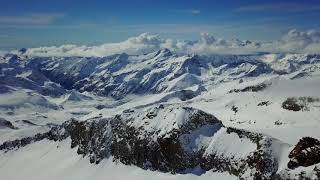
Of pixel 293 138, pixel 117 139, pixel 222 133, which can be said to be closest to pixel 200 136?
pixel 222 133

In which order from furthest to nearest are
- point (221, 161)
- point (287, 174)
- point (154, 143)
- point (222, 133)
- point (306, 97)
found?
point (306, 97)
point (154, 143)
point (222, 133)
point (221, 161)
point (287, 174)

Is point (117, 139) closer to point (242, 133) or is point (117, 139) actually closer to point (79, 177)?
point (79, 177)

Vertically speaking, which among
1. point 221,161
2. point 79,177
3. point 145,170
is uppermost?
point 221,161

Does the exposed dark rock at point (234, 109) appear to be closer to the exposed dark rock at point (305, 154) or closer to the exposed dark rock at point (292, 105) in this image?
the exposed dark rock at point (292, 105)

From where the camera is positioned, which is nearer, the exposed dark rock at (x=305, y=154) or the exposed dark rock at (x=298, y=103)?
the exposed dark rock at (x=305, y=154)

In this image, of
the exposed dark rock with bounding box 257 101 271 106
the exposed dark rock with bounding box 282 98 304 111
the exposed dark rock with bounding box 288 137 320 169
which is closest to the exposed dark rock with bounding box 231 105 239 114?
the exposed dark rock with bounding box 257 101 271 106

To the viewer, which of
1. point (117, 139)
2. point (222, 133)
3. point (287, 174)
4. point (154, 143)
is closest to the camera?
point (287, 174)

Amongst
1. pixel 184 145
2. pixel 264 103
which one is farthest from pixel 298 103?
pixel 184 145

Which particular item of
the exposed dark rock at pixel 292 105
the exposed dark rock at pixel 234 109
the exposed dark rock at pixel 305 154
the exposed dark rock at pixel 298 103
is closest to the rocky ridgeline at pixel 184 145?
the exposed dark rock at pixel 305 154

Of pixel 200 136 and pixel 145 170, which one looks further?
pixel 145 170
